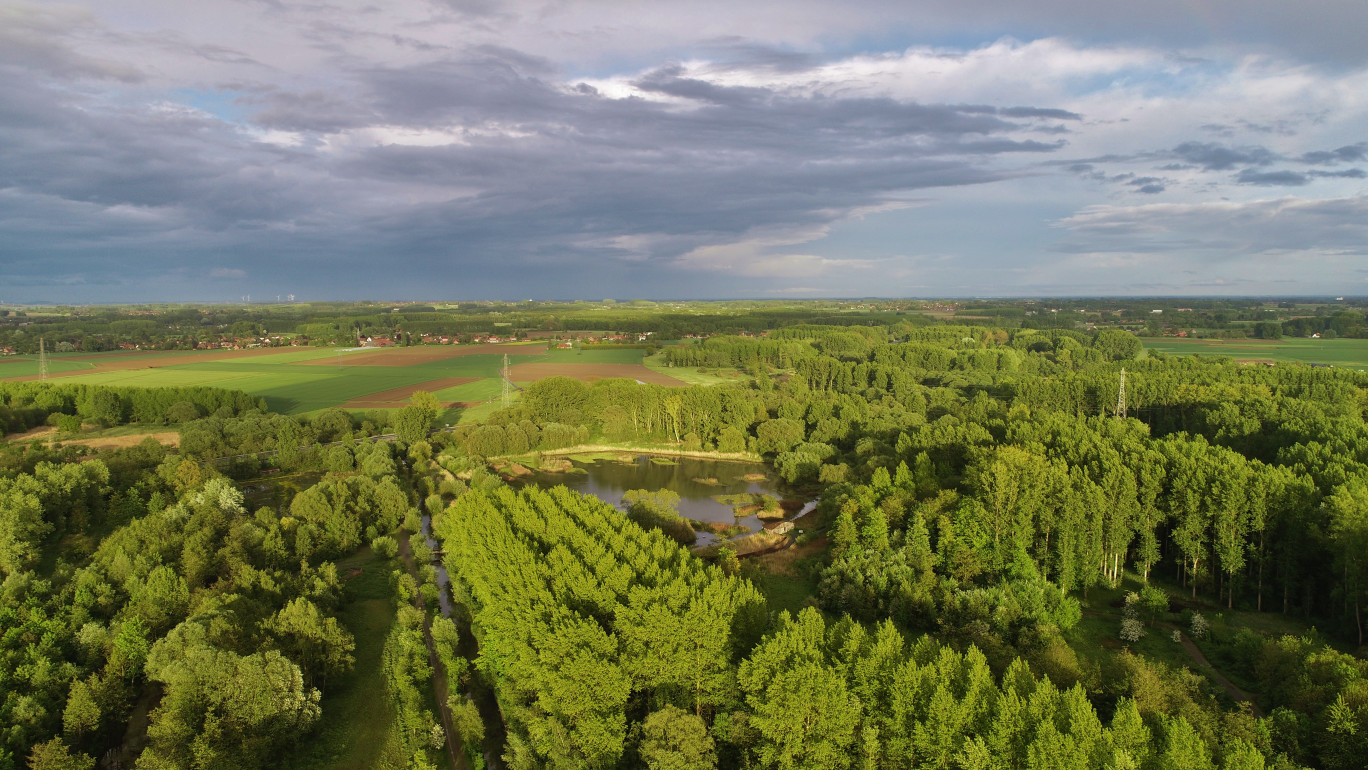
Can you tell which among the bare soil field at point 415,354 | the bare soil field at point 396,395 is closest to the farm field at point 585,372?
the bare soil field at point 396,395

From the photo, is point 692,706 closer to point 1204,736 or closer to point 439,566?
point 1204,736

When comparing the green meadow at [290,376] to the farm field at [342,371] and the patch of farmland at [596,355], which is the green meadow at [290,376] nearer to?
the farm field at [342,371]

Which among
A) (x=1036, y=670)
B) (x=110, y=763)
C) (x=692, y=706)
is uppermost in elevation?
(x=1036, y=670)

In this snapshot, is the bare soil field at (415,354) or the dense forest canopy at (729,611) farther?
the bare soil field at (415,354)

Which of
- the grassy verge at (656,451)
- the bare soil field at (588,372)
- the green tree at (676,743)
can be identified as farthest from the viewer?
the bare soil field at (588,372)

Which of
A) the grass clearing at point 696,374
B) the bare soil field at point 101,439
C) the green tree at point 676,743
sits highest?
the grass clearing at point 696,374


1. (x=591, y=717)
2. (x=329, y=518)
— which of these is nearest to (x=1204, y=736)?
(x=591, y=717)

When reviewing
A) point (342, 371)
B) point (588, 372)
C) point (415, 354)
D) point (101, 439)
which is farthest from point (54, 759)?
point (415, 354)
